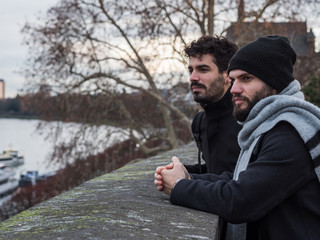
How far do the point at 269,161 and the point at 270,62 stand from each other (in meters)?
0.54

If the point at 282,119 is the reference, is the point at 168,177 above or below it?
below

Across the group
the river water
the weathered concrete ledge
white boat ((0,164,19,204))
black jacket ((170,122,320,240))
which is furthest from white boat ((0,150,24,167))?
black jacket ((170,122,320,240))

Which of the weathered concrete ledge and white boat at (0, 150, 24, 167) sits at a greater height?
the weathered concrete ledge

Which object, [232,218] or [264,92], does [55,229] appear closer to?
[232,218]

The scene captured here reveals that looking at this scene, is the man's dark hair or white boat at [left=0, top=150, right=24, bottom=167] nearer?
the man's dark hair

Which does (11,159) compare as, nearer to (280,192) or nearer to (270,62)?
(270,62)

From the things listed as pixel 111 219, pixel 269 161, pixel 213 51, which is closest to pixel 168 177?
pixel 111 219

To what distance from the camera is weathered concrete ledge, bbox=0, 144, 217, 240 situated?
172 cm

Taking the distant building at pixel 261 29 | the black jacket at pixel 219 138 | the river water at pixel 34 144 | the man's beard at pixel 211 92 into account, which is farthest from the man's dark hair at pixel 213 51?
the river water at pixel 34 144

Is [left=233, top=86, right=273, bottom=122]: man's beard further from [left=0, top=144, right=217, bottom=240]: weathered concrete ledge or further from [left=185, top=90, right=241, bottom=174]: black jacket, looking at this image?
[left=185, top=90, right=241, bottom=174]: black jacket

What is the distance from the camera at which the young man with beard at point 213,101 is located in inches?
118

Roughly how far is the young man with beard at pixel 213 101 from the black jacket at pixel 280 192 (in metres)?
1.04

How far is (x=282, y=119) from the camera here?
74.2 inches

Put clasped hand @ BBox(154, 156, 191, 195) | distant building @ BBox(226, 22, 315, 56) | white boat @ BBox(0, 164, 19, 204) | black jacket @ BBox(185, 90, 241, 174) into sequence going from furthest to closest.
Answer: white boat @ BBox(0, 164, 19, 204), distant building @ BBox(226, 22, 315, 56), black jacket @ BBox(185, 90, 241, 174), clasped hand @ BBox(154, 156, 191, 195)
